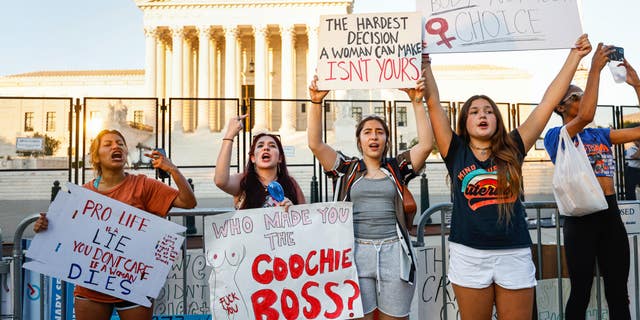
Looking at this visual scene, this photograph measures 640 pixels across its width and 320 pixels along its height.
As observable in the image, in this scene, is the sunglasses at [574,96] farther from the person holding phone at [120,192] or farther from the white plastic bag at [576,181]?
the person holding phone at [120,192]

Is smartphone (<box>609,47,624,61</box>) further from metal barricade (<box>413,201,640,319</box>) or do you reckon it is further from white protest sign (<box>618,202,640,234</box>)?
white protest sign (<box>618,202,640,234</box>)

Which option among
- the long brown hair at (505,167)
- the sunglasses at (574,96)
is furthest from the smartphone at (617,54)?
the long brown hair at (505,167)

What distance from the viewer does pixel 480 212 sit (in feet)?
9.49

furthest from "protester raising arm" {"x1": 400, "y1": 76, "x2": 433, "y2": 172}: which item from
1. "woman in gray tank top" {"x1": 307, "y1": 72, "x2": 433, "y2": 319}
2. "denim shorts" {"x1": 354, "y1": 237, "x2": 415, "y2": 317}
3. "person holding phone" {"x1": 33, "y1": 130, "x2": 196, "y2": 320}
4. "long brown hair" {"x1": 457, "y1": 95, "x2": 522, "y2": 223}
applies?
"person holding phone" {"x1": 33, "y1": 130, "x2": 196, "y2": 320}

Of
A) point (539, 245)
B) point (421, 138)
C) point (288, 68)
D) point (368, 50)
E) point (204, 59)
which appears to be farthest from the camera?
point (204, 59)

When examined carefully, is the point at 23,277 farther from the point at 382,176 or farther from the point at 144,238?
the point at 382,176

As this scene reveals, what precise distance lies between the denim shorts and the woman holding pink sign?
0.37 meters

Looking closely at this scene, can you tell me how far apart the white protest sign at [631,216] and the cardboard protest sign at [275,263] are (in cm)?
343

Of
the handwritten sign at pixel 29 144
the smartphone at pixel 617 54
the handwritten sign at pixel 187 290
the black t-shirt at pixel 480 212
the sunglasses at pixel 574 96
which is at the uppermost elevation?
the smartphone at pixel 617 54

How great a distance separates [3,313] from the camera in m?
3.98

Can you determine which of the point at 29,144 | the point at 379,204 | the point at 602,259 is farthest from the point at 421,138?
the point at 29,144

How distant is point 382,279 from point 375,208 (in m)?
0.49

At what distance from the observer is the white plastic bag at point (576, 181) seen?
3.38 m

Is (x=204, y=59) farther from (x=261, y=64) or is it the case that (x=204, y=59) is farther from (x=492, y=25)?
(x=492, y=25)
